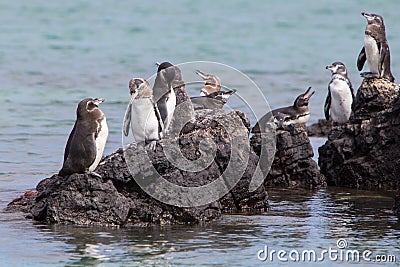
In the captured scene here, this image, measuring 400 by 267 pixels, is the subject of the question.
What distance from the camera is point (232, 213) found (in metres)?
10.8

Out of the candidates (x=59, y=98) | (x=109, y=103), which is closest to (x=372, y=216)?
(x=109, y=103)

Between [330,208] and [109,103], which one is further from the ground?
[109,103]

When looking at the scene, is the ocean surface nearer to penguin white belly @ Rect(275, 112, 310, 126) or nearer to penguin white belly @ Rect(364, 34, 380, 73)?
penguin white belly @ Rect(275, 112, 310, 126)

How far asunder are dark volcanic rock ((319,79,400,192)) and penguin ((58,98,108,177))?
4164mm

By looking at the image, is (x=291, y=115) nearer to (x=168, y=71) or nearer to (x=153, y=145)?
(x=168, y=71)

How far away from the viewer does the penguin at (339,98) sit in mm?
14297

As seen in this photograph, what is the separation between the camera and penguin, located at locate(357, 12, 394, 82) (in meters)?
13.8

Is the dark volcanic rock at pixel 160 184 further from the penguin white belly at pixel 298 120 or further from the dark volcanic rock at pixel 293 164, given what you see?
the penguin white belly at pixel 298 120

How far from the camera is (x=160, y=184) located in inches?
389

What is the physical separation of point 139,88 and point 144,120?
43 centimetres

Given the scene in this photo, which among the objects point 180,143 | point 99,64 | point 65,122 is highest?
point 99,64

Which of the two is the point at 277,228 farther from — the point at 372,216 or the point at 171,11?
the point at 171,11

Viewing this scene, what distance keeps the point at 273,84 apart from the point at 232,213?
1486 cm

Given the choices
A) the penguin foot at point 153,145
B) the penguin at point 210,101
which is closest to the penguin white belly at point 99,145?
the penguin foot at point 153,145
